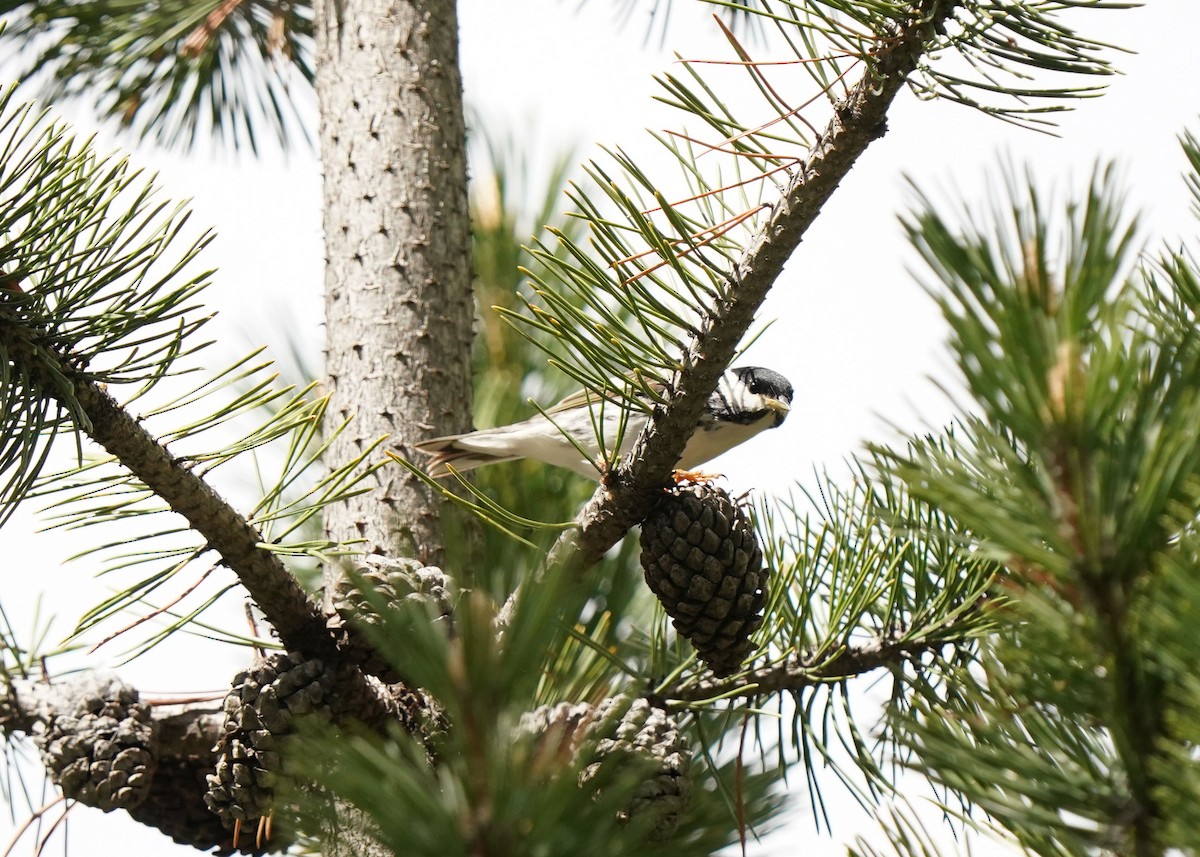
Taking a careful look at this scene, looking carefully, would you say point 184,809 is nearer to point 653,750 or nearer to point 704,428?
point 653,750

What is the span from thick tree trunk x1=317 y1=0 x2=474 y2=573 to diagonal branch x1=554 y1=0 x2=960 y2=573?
55 centimetres

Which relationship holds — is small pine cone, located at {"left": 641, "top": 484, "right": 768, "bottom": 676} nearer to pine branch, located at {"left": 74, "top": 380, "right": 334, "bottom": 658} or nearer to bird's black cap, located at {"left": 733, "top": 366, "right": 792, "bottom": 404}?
pine branch, located at {"left": 74, "top": 380, "right": 334, "bottom": 658}

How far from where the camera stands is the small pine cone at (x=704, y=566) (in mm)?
1705

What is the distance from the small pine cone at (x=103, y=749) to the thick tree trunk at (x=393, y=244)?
0.48 metres

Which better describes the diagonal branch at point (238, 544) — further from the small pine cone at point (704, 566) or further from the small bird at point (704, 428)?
the small bird at point (704, 428)

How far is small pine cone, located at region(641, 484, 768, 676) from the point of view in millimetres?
1705

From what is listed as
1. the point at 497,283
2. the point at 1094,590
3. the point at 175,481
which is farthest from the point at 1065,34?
the point at 497,283

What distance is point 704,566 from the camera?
1714 mm

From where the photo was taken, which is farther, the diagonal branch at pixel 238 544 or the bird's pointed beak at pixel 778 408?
the bird's pointed beak at pixel 778 408

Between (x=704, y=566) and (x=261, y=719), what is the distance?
65 centimetres

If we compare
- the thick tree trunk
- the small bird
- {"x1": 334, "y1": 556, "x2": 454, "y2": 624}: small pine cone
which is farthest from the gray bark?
the small bird

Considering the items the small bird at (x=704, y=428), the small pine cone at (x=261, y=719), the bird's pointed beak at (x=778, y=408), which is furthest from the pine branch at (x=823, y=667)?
the bird's pointed beak at (x=778, y=408)

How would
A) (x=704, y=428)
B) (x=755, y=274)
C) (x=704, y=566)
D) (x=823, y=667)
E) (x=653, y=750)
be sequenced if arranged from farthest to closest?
1. (x=704, y=428)
2. (x=823, y=667)
3. (x=653, y=750)
4. (x=704, y=566)
5. (x=755, y=274)

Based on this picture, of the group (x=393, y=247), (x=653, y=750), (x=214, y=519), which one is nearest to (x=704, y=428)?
(x=393, y=247)
